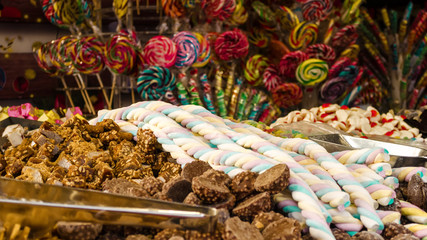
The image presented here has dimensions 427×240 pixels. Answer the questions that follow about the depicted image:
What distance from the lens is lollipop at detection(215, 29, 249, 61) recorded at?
2.43 meters

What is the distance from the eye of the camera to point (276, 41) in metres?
2.86

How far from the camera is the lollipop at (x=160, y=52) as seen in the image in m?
2.22

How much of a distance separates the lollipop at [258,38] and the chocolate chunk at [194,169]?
2.09 metres

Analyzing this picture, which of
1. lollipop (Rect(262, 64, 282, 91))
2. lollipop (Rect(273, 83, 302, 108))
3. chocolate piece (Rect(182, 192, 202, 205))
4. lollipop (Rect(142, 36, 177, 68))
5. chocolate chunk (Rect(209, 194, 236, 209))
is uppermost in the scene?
lollipop (Rect(142, 36, 177, 68))

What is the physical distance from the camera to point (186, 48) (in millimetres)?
2283

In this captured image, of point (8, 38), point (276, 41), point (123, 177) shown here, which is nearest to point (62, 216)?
point (123, 177)

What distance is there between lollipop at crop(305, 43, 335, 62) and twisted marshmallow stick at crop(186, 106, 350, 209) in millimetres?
1746

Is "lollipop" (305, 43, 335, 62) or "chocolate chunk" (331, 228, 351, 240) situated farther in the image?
"lollipop" (305, 43, 335, 62)

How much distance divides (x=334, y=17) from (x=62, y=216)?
8.50 ft

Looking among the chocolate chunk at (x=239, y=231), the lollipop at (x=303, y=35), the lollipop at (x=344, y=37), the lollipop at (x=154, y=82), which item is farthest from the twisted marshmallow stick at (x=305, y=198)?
the lollipop at (x=344, y=37)

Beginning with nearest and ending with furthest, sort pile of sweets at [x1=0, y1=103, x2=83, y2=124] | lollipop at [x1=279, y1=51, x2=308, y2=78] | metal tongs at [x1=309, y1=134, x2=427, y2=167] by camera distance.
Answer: metal tongs at [x1=309, y1=134, x2=427, y2=167] → pile of sweets at [x1=0, y1=103, x2=83, y2=124] → lollipop at [x1=279, y1=51, x2=308, y2=78]

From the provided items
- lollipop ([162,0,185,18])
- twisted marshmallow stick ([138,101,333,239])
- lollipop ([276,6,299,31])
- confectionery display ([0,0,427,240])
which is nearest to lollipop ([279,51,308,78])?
confectionery display ([0,0,427,240])

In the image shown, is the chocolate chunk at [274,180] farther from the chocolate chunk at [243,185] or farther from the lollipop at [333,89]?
the lollipop at [333,89]

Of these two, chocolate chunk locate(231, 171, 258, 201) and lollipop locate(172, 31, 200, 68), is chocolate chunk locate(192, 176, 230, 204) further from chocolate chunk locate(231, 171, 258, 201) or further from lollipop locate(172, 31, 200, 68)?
lollipop locate(172, 31, 200, 68)
